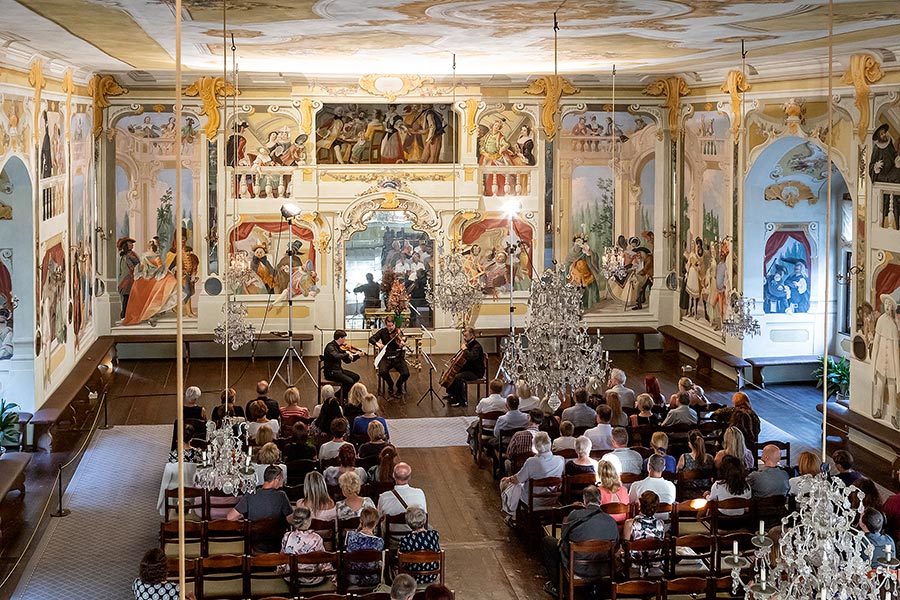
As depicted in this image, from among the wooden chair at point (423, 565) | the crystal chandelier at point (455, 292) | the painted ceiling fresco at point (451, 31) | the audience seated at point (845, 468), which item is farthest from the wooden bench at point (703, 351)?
the wooden chair at point (423, 565)

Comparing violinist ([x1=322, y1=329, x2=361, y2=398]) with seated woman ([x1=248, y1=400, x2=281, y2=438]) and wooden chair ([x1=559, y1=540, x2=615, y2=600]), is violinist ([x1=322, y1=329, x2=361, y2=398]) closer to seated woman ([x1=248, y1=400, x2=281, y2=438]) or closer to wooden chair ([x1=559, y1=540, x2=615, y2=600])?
seated woman ([x1=248, y1=400, x2=281, y2=438])

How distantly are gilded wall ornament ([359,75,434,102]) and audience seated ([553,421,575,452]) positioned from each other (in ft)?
34.3

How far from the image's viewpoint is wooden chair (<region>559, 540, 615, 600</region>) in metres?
10.6

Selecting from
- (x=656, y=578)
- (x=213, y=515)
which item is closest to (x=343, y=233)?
(x=213, y=515)

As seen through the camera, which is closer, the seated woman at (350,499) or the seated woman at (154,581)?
the seated woman at (154,581)

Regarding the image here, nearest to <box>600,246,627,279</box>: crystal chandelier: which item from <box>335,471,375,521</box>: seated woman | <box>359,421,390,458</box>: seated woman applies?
<box>359,421,390,458</box>: seated woman

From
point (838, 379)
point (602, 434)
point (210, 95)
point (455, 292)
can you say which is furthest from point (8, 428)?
point (838, 379)

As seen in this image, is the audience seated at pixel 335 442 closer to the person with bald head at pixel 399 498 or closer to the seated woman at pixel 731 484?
the person with bald head at pixel 399 498

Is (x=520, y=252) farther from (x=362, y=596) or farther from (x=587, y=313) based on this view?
(x=362, y=596)

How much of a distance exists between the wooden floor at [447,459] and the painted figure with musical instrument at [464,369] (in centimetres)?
34

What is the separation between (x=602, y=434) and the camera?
14.0 m

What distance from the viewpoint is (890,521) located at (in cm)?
1098

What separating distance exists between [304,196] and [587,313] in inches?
245

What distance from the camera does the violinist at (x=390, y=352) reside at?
19.8 meters
